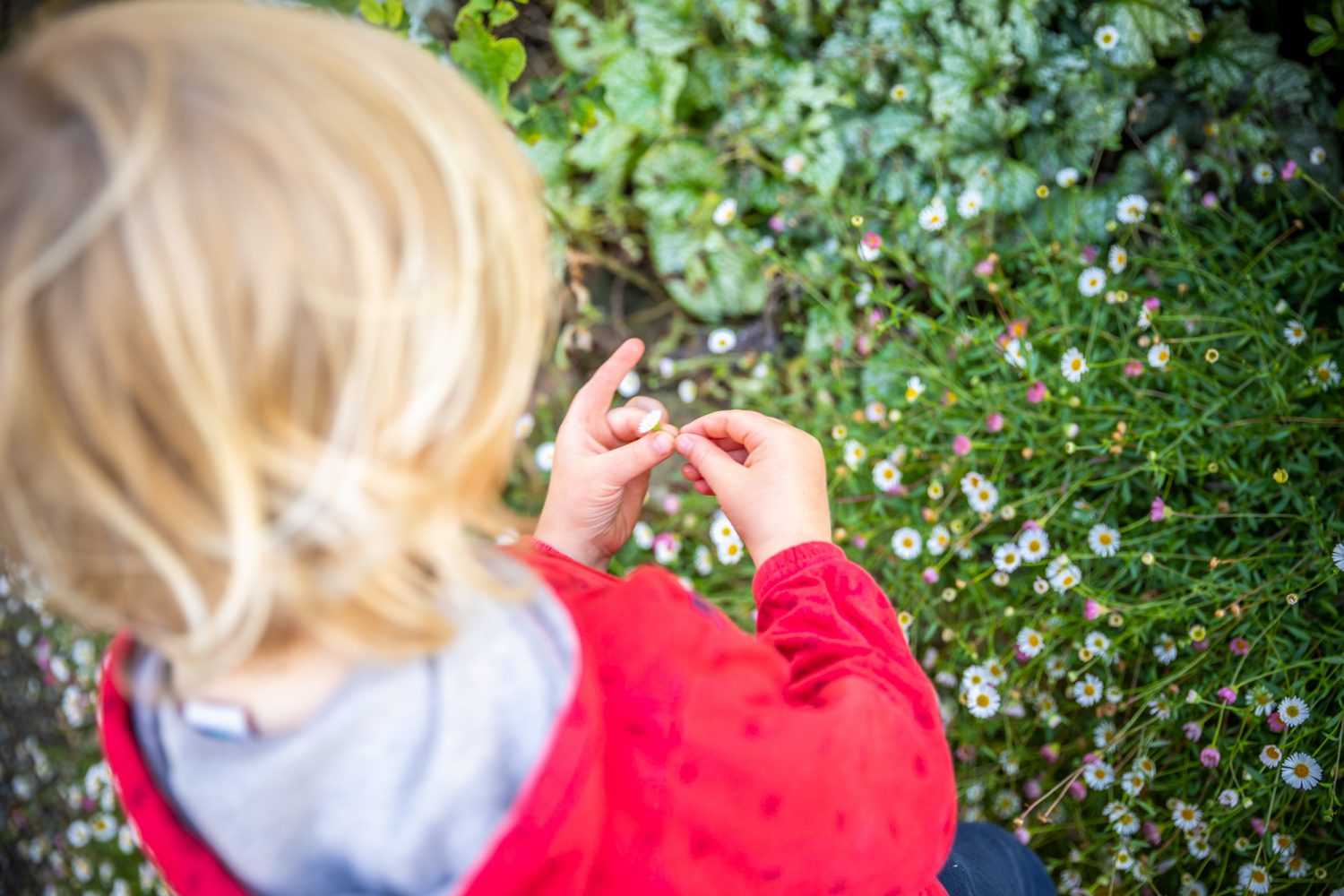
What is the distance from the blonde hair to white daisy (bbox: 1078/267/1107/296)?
1.27 m

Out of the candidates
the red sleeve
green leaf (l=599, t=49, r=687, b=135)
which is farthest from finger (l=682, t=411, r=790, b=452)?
green leaf (l=599, t=49, r=687, b=135)

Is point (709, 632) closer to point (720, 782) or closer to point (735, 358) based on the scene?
point (720, 782)

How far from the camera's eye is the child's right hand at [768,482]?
93cm

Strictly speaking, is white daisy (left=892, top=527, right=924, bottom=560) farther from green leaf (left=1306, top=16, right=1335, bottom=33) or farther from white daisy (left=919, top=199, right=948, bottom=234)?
green leaf (left=1306, top=16, right=1335, bottom=33)

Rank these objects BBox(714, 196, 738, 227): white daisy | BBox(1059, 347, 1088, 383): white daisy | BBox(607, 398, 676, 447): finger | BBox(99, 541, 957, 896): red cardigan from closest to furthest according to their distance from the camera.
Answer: BBox(99, 541, 957, 896): red cardigan → BBox(607, 398, 676, 447): finger → BBox(1059, 347, 1088, 383): white daisy → BBox(714, 196, 738, 227): white daisy

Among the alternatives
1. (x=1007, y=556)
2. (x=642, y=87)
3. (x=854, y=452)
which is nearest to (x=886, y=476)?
(x=854, y=452)

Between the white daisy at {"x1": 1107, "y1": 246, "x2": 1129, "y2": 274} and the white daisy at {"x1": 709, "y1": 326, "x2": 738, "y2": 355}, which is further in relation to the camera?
the white daisy at {"x1": 709, "y1": 326, "x2": 738, "y2": 355}

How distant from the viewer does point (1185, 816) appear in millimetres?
1382

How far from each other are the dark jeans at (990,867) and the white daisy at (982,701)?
185 mm

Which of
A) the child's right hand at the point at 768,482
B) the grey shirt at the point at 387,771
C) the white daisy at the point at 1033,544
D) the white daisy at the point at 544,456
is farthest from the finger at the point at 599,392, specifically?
the white daisy at the point at 544,456

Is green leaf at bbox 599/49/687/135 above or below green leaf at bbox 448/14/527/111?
below

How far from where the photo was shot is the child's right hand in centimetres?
93

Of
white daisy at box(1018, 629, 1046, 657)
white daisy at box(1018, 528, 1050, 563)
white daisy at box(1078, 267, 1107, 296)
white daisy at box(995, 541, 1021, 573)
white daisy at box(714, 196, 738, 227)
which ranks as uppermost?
white daisy at box(1078, 267, 1107, 296)

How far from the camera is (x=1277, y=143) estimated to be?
160 cm
